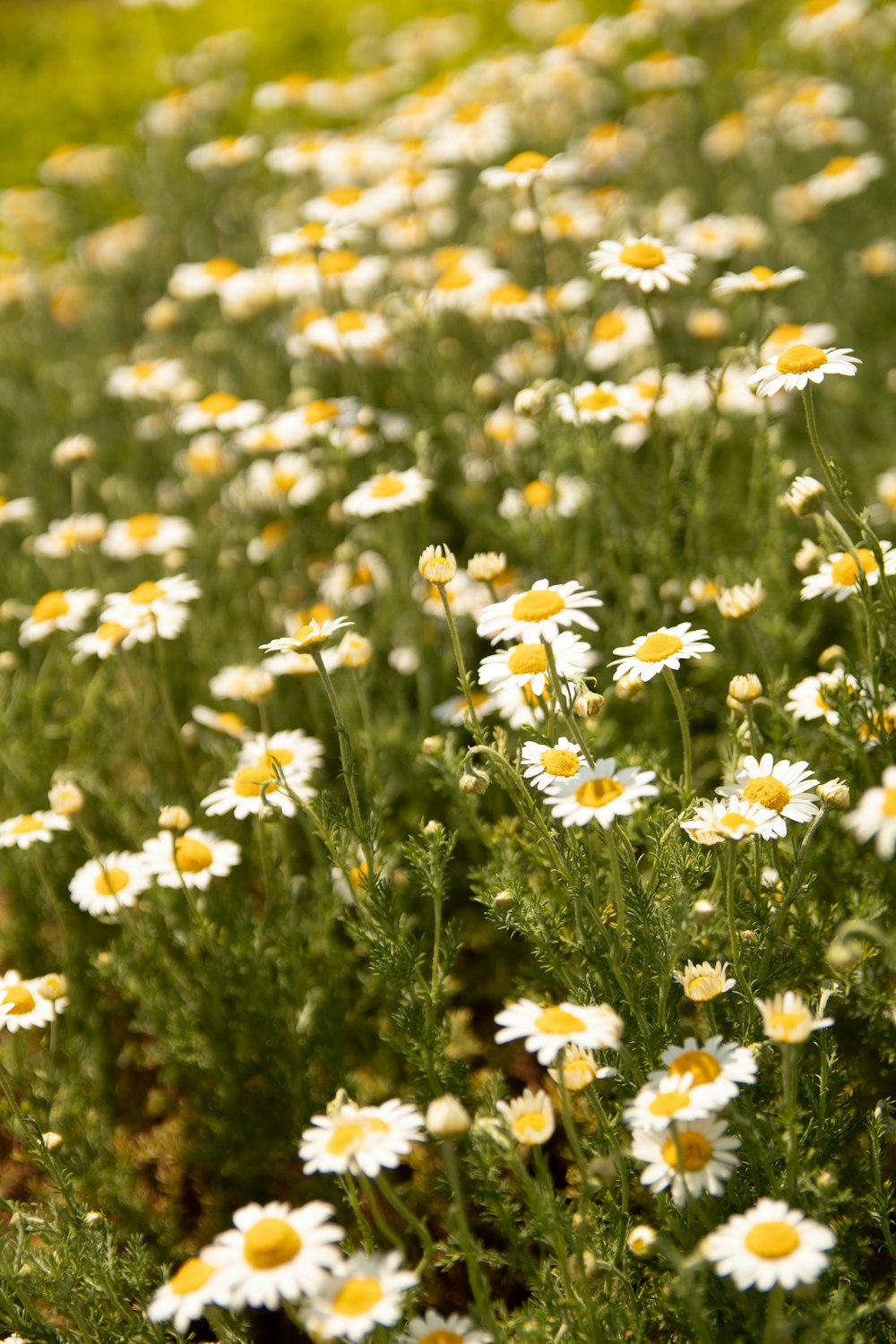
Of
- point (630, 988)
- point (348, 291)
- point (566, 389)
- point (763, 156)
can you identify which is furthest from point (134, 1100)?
point (763, 156)

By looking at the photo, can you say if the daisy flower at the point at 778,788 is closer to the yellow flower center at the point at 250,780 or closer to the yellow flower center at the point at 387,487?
the yellow flower center at the point at 250,780

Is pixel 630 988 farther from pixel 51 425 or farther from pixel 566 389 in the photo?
pixel 51 425

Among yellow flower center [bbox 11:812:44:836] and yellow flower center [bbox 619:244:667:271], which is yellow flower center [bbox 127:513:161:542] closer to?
yellow flower center [bbox 11:812:44:836]

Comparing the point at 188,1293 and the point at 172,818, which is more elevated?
the point at 172,818

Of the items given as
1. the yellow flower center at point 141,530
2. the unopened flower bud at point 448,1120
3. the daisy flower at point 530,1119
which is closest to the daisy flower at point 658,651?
the daisy flower at point 530,1119

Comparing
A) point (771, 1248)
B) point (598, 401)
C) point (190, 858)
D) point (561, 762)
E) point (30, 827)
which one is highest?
point (598, 401)

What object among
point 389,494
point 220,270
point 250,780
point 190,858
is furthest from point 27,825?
point 220,270

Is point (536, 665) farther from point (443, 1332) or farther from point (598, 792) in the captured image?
point (443, 1332)
